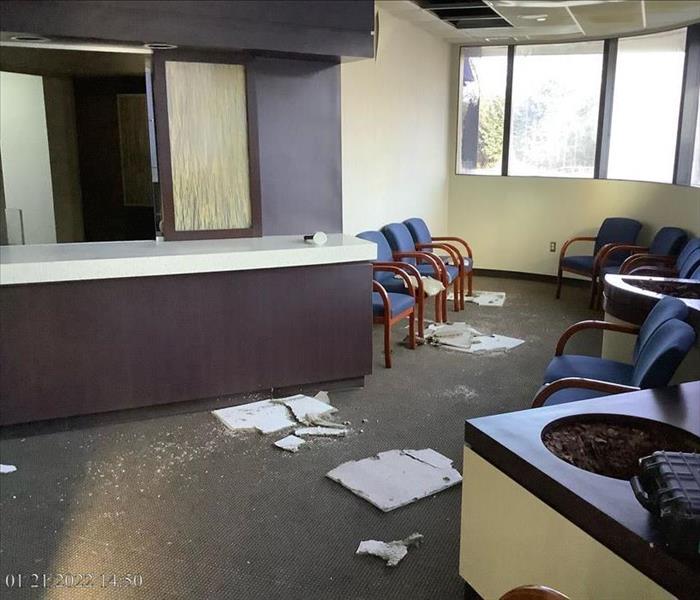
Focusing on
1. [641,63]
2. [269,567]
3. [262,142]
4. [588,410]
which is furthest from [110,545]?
[641,63]

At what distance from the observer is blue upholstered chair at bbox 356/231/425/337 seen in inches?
192

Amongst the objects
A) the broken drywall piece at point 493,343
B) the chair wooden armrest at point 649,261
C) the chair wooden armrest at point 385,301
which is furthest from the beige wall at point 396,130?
the chair wooden armrest at point 649,261

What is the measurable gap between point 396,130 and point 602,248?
6.94 ft

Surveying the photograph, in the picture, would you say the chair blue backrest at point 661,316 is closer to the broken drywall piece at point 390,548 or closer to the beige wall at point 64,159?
the broken drywall piece at point 390,548

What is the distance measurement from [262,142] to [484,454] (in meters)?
2.60

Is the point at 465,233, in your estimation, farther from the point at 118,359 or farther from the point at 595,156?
the point at 118,359

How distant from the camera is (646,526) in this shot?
1.50 meters

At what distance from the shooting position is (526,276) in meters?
7.27

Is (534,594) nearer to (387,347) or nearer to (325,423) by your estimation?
(325,423)

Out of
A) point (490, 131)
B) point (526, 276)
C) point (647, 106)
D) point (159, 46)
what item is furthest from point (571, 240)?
point (159, 46)

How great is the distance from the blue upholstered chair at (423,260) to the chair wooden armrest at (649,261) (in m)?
1.37

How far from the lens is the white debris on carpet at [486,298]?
621 cm

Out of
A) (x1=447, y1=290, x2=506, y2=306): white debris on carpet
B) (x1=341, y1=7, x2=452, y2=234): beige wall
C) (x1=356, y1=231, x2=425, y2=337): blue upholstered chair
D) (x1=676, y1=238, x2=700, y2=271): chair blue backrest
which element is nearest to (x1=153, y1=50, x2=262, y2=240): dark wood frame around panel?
(x1=356, y1=231, x2=425, y2=337): blue upholstered chair

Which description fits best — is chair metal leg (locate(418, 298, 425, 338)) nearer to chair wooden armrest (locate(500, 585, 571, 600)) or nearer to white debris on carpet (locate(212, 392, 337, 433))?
white debris on carpet (locate(212, 392, 337, 433))
